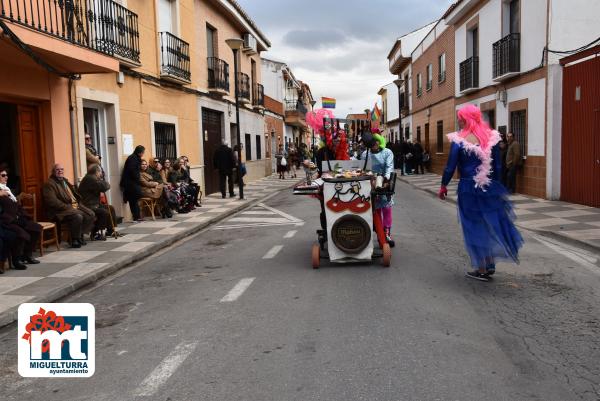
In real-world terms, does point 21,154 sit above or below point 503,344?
above

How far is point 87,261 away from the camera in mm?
7668

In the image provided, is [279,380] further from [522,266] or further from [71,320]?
[522,266]

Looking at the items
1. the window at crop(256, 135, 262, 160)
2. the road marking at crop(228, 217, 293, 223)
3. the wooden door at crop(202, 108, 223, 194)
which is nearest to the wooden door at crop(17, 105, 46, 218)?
the road marking at crop(228, 217, 293, 223)

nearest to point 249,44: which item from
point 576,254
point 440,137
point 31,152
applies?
point 440,137

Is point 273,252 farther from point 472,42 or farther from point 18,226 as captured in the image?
point 472,42

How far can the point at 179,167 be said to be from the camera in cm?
1435

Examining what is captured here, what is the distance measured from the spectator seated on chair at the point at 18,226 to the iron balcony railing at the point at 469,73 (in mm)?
16251

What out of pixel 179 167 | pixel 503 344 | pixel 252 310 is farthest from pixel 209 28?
pixel 503 344

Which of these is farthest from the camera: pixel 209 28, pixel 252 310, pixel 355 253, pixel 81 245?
pixel 209 28

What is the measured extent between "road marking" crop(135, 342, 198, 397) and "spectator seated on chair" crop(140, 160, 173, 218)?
8.33 m

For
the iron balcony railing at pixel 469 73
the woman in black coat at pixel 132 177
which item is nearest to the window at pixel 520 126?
the iron balcony railing at pixel 469 73

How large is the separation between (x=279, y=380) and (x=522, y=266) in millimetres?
4396

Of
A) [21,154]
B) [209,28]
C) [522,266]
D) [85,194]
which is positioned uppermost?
[209,28]

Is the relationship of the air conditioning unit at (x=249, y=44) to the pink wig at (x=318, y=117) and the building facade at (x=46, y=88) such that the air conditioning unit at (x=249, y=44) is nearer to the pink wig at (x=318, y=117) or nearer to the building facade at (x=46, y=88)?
the building facade at (x=46, y=88)
